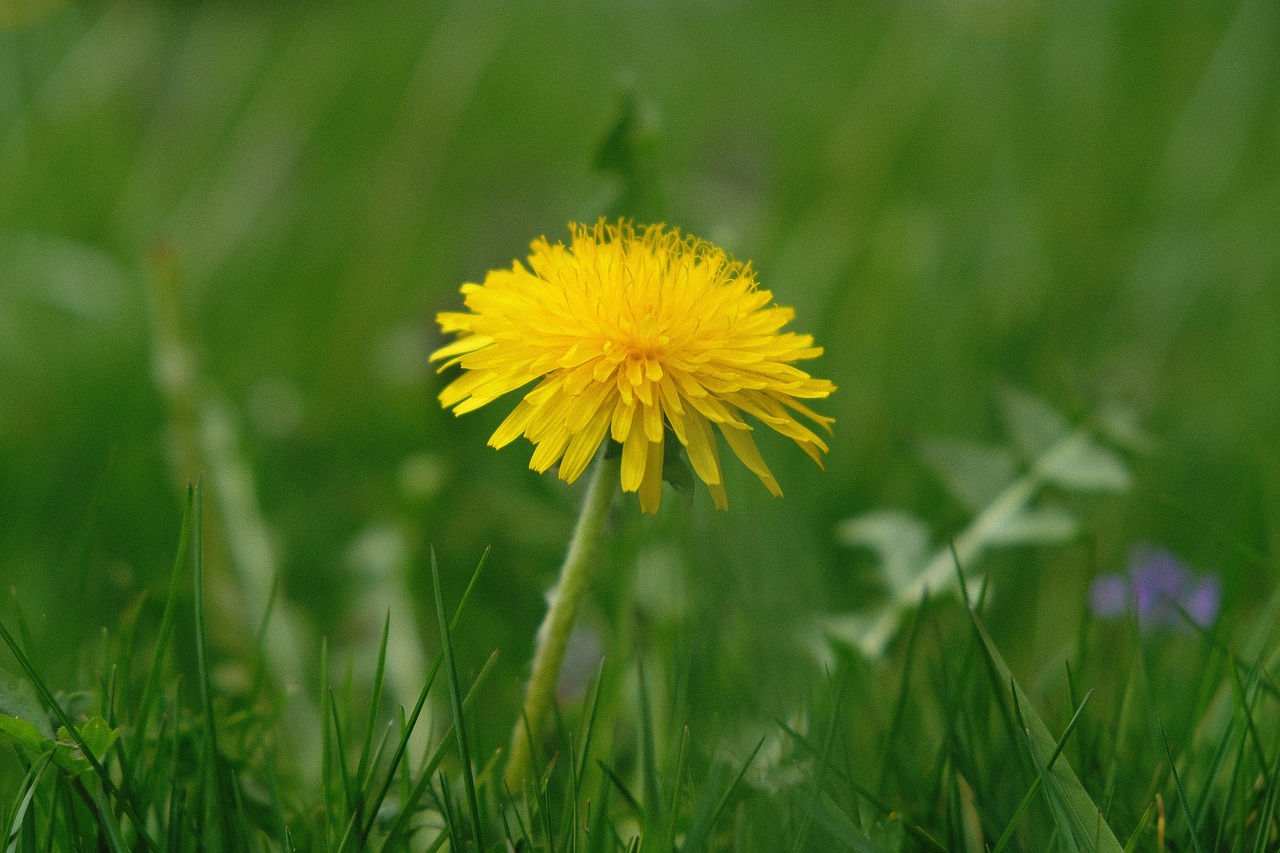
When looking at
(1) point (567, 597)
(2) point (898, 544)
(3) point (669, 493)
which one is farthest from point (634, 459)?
(2) point (898, 544)

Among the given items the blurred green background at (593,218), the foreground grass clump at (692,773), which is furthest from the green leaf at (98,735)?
the blurred green background at (593,218)

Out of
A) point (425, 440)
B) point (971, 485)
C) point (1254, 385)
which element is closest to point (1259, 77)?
point (1254, 385)

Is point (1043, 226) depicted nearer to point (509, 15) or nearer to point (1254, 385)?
point (1254, 385)

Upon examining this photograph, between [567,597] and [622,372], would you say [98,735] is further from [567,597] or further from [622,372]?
[622,372]

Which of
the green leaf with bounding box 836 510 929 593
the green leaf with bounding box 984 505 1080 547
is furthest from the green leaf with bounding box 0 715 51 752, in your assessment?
the green leaf with bounding box 984 505 1080 547

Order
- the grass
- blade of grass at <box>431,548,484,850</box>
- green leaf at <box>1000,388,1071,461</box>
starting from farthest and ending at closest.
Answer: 1. green leaf at <box>1000,388,1071,461</box>
2. the grass
3. blade of grass at <box>431,548,484,850</box>

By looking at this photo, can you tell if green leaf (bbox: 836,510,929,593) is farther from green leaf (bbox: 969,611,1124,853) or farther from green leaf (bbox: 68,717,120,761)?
green leaf (bbox: 68,717,120,761)

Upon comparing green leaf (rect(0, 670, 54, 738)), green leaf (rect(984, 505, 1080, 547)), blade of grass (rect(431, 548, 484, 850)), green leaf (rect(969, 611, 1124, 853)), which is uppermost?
green leaf (rect(984, 505, 1080, 547))
